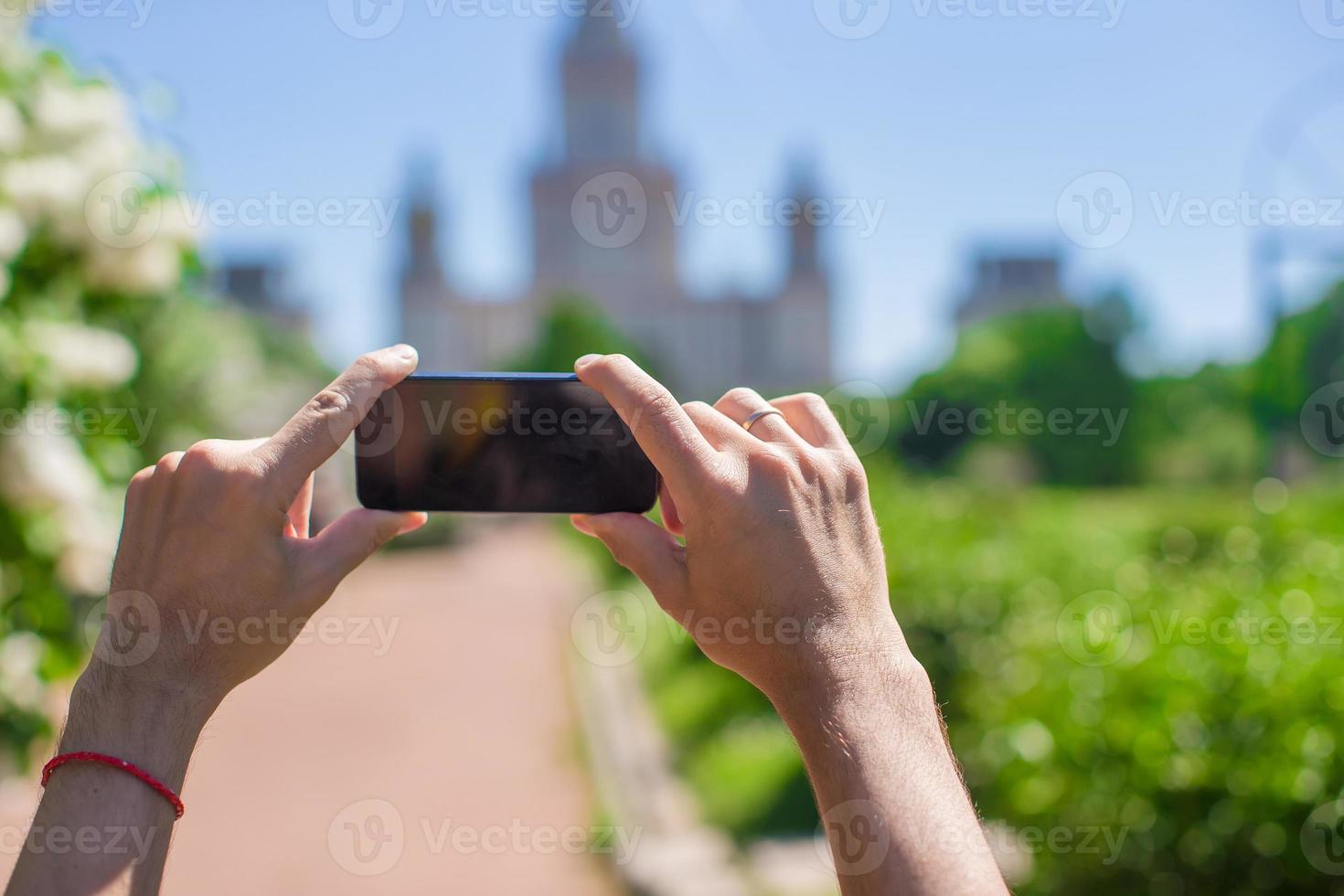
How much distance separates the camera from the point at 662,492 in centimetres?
176

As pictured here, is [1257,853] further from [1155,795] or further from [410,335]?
[410,335]

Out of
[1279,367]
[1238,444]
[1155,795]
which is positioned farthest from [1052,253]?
[1155,795]

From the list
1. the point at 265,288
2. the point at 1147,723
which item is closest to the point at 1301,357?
the point at 1147,723

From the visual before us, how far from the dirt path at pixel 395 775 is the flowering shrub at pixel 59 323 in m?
1.30

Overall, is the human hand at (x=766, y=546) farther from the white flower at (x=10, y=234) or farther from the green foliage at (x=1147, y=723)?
the white flower at (x=10, y=234)

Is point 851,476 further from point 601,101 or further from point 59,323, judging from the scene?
point 601,101

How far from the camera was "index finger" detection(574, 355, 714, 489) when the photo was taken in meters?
1.41

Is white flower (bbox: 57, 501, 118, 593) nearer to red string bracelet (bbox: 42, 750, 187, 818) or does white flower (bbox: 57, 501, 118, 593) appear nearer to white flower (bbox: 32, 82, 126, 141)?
white flower (bbox: 32, 82, 126, 141)

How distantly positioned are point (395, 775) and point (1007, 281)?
3258 inches

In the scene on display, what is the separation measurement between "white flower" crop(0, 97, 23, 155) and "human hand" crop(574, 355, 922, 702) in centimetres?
211

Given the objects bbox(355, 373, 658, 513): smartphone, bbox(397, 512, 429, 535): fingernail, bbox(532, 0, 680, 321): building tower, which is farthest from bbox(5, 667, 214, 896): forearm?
bbox(532, 0, 680, 321): building tower

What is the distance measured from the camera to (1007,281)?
268 ft

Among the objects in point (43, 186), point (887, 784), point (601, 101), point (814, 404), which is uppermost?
point (601, 101)

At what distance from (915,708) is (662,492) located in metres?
0.61
